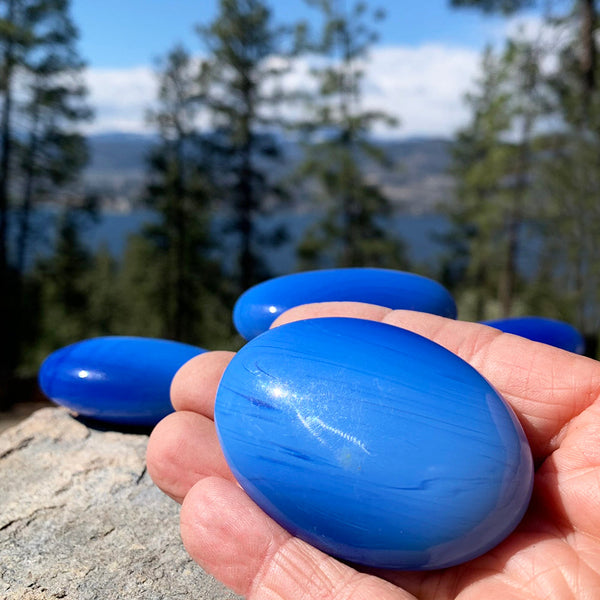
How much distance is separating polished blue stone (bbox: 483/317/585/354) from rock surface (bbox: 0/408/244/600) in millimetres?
3094

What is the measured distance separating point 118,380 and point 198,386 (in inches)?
46.0

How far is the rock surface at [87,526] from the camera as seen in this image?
6.67ft

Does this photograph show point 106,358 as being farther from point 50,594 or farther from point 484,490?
point 484,490

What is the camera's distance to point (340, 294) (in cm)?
327

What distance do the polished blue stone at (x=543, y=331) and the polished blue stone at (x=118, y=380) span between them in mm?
2637

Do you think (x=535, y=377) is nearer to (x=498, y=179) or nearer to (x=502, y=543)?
(x=502, y=543)

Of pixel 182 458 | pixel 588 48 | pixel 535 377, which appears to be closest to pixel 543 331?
pixel 535 377

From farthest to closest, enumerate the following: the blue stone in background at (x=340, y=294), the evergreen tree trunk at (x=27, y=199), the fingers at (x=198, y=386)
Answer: the evergreen tree trunk at (x=27, y=199)
the blue stone in background at (x=340, y=294)
the fingers at (x=198, y=386)

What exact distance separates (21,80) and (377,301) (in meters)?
12.5

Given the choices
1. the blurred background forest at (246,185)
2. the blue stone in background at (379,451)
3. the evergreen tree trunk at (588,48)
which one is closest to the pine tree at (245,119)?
the blurred background forest at (246,185)

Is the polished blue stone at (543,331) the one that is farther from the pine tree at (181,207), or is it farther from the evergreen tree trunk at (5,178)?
the pine tree at (181,207)

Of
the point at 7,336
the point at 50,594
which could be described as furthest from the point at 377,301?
the point at 7,336

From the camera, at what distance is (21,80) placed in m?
12.8

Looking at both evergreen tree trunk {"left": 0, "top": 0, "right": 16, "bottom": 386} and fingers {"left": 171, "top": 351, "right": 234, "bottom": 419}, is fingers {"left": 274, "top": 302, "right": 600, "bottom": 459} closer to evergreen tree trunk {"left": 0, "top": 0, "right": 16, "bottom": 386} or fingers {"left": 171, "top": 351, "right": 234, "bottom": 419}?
fingers {"left": 171, "top": 351, "right": 234, "bottom": 419}
